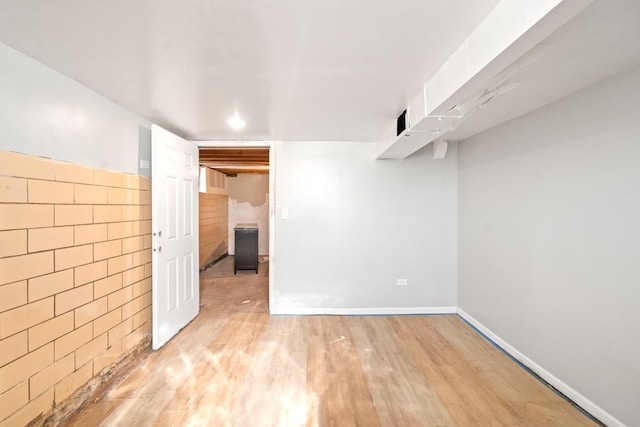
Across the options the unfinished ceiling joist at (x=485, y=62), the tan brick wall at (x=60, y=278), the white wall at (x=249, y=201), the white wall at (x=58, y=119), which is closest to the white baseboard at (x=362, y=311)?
the tan brick wall at (x=60, y=278)

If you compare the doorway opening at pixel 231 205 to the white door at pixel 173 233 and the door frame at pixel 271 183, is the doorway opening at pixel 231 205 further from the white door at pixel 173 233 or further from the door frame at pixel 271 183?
the white door at pixel 173 233

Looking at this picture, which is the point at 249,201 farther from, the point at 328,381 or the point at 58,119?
the point at 328,381

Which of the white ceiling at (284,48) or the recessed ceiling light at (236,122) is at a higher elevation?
the recessed ceiling light at (236,122)

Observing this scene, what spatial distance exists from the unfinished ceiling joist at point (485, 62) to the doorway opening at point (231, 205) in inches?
110

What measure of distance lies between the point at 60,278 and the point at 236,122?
1.75 m

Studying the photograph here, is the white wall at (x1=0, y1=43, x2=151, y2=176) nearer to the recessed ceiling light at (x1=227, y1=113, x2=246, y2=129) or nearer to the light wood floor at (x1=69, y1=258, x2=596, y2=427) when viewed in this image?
the recessed ceiling light at (x1=227, y1=113, x2=246, y2=129)

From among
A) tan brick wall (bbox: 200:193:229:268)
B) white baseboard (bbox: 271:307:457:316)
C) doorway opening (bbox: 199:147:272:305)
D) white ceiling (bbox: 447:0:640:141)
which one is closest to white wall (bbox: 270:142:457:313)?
white baseboard (bbox: 271:307:457:316)

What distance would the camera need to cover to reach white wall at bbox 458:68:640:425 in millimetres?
1584

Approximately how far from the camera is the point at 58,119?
1.66m

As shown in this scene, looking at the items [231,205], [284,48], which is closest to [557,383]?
[284,48]

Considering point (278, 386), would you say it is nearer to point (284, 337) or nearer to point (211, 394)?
point (211, 394)

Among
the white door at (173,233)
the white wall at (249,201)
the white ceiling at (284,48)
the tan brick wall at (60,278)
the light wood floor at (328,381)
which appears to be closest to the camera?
the white ceiling at (284,48)

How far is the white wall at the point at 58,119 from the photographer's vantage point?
1.41m

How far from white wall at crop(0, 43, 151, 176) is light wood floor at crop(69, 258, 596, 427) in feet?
5.40
